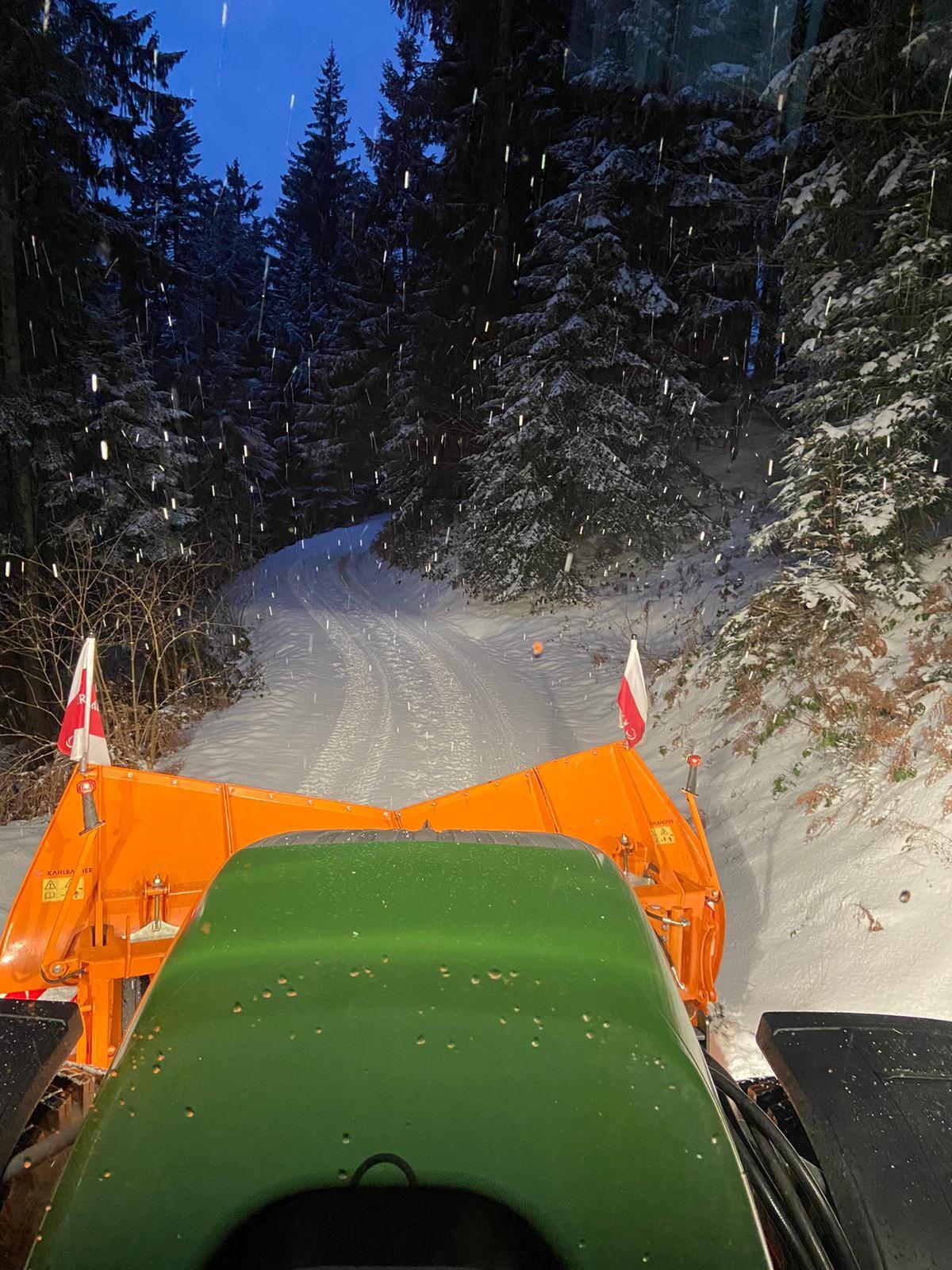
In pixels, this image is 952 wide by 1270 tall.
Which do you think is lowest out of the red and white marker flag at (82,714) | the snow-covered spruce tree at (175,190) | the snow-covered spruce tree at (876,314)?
the red and white marker flag at (82,714)

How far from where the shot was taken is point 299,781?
27.9 feet

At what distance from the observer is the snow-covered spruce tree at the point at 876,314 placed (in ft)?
23.2

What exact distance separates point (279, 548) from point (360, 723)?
34.0 meters

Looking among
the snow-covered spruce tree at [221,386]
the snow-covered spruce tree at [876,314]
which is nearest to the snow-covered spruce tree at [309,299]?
the snow-covered spruce tree at [221,386]

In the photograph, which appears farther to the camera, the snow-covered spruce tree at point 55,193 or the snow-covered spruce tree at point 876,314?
the snow-covered spruce tree at point 55,193

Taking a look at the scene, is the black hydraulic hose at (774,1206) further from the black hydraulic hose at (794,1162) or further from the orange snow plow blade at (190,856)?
the orange snow plow blade at (190,856)

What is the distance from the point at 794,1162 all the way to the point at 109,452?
15.5 meters

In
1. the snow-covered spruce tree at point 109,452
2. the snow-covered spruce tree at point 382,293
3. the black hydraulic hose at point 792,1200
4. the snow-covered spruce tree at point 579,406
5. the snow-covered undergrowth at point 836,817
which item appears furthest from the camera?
the snow-covered spruce tree at point 382,293

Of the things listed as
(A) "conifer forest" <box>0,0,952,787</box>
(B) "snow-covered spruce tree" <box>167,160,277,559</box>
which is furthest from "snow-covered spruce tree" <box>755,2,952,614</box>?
(B) "snow-covered spruce tree" <box>167,160,277,559</box>

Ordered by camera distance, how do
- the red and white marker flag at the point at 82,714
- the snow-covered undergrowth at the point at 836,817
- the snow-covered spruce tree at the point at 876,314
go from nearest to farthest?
the snow-covered undergrowth at the point at 836,817 < the red and white marker flag at the point at 82,714 < the snow-covered spruce tree at the point at 876,314

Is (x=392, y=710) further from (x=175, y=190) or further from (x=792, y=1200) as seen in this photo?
(x=175, y=190)

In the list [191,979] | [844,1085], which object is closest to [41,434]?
[191,979]

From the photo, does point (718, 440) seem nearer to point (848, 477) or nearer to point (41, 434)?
point (848, 477)

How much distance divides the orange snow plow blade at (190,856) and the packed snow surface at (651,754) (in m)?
1.06
